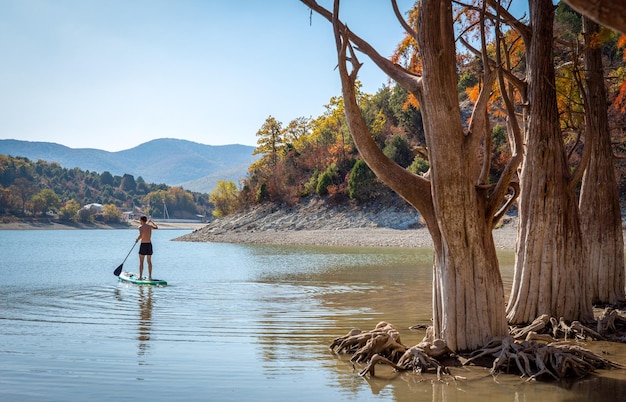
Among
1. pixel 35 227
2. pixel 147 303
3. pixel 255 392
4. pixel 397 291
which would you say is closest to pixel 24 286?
pixel 147 303

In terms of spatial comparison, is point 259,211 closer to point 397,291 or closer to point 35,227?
point 397,291

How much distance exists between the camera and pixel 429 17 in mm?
7637

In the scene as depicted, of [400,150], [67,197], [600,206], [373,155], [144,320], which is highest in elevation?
[400,150]

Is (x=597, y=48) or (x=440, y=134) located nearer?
(x=440, y=134)

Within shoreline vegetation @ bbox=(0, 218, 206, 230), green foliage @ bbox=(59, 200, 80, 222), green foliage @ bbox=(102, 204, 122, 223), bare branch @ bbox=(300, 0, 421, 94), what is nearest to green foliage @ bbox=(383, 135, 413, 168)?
bare branch @ bbox=(300, 0, 421, 94)

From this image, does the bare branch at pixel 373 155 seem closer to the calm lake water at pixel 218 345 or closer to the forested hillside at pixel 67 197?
the calm lake water at pixel 218 345

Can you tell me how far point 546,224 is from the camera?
9789 millimetres

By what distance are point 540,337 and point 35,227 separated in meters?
133

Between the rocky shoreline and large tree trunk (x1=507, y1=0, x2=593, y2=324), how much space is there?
90.0ft

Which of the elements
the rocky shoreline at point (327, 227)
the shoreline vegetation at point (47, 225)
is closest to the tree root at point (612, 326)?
the rocky shoreline at point (327, 227)

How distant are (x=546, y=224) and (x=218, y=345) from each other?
5.20 m

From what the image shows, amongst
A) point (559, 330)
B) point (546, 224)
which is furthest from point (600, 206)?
point (559, 330)

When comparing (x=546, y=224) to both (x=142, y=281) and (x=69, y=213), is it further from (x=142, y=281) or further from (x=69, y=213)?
(x=69, y=213)

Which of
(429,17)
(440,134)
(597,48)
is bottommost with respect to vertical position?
(440,134)
